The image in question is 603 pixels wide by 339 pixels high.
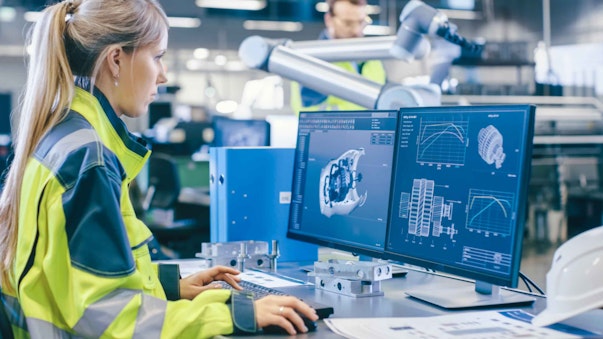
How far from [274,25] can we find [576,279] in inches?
313

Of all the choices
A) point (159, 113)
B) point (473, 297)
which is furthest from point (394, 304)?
point (159, 113)

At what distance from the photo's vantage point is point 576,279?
4.32 feet

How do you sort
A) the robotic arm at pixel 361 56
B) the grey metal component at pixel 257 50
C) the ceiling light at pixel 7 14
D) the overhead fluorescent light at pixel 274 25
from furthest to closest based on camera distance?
the overhead fluorescent light at pixel 274 25, the ceiling light at pixel 7 14, the grey metal component at pixel 257 50, the robotic arm at pixel 361 56

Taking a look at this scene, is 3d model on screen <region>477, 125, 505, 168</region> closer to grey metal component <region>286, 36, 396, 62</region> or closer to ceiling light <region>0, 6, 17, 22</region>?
grey metal component <region>286, 36, 396, 62</region>

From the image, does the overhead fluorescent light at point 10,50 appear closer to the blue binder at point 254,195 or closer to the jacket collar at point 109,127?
the blue binder at point 254,195

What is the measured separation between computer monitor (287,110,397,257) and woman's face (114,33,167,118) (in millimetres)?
516

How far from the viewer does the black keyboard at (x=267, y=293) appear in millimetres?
1507

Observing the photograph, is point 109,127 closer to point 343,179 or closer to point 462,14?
point 343,179

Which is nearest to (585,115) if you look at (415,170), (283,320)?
(415,170)

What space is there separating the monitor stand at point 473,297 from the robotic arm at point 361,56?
1.79ft

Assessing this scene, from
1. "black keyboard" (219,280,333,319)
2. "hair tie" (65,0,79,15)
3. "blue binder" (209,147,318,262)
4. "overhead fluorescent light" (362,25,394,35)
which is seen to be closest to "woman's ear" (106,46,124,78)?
"hair tie" (65,0,79,15)

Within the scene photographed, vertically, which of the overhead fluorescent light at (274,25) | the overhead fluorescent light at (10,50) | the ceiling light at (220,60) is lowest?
the overhead fluorescent light at (10,50)

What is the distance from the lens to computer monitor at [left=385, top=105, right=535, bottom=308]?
1479 millimetres

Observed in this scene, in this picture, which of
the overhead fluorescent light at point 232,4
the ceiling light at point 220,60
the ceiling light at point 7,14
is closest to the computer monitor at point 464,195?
the overhead fluorescent light at point 232,4
